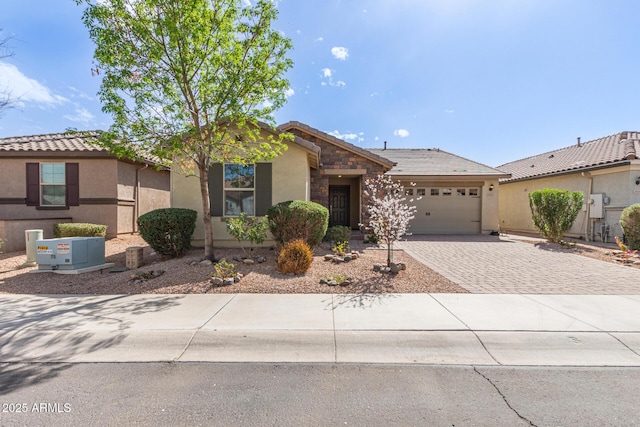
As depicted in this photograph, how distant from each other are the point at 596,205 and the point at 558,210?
3285 millimetres

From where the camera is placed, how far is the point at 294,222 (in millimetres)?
7500

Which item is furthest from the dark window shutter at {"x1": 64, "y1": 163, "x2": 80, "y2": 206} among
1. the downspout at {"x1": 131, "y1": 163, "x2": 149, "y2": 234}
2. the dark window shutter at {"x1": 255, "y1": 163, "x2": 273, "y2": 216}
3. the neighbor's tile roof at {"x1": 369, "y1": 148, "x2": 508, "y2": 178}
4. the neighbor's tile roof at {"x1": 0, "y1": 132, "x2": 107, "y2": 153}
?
the neighbor's tile roof at {"x1": 369, "y1": 148, "x2": 508, "y2": 178}

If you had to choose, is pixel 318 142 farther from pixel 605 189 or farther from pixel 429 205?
pixel 605 189

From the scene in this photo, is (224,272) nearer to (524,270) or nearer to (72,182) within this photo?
(524,270)

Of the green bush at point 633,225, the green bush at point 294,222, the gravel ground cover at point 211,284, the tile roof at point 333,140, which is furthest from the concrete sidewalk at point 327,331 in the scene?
the tile roof at point 333,140

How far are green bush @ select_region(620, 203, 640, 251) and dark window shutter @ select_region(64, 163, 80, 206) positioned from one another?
65.5ft

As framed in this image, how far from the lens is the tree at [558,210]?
1082 cm

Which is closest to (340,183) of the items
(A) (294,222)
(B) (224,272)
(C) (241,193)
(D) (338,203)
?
(D) (338,203)

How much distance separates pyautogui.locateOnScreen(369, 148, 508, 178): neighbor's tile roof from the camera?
47.2ft

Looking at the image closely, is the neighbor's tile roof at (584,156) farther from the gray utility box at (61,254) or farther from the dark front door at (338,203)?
the gray utility box at (61,254)

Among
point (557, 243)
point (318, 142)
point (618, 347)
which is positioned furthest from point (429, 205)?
point (618, 347)

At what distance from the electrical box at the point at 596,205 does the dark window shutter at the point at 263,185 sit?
542 inches

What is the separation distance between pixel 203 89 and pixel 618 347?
26.6ft

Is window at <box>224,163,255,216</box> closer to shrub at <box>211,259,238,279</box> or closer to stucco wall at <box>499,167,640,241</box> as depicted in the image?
shrub at <box>211,259,238,279</box>
